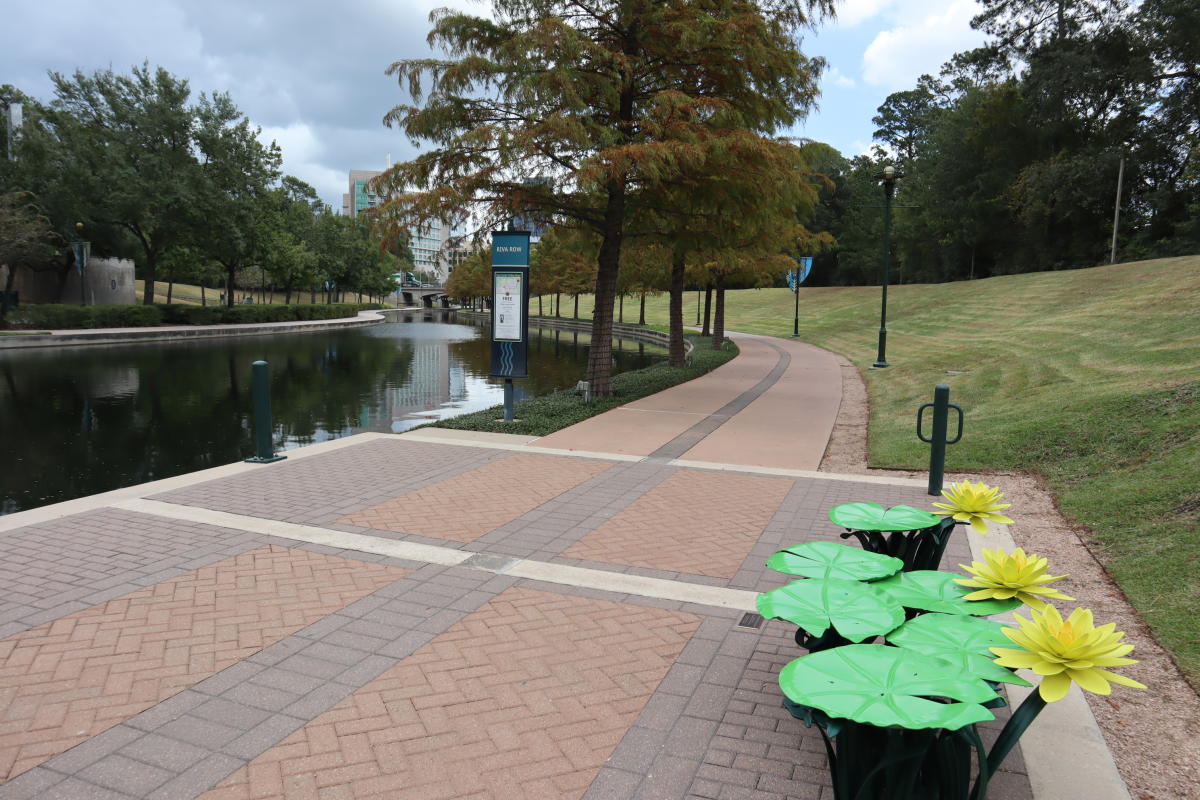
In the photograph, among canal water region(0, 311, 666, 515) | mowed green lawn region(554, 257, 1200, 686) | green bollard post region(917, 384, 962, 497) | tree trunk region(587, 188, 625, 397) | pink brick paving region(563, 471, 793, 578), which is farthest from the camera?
tree trunk region(587, 188, 625, 397)

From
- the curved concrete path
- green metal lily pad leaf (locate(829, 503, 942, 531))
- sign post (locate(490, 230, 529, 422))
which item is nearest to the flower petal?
green metal lily pad leaf (locate(829, 503, 942, 531))

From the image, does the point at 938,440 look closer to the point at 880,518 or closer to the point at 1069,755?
the point at 880,518

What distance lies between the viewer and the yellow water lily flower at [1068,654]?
2275 millimetres

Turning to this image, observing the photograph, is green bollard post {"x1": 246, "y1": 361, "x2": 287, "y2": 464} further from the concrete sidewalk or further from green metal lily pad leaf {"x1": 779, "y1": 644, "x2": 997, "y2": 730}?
green metal lily pad leaf {"x1": 779, "y1": 644, "x2": 997, "y2": 730}

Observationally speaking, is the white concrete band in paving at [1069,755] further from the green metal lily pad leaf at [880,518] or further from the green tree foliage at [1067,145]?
the green tree foliage at [1067,145]

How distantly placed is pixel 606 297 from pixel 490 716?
35.8ft

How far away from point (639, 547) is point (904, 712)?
3412 mm

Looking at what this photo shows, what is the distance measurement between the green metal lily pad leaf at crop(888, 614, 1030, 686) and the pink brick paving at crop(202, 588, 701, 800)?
1.22 meters

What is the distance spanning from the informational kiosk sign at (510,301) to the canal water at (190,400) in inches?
107

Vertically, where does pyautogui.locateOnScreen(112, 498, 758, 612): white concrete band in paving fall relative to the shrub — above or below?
below

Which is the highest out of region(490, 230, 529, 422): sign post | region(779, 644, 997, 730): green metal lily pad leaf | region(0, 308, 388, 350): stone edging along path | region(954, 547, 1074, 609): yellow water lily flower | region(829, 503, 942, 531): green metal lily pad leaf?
region(490, 230, 529, 422): sign post

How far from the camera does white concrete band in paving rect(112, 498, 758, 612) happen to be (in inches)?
185

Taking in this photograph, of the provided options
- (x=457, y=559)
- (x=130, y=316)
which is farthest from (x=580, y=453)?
(x=130, y=316)

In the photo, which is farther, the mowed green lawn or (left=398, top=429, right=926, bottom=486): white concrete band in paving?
(left=398, top=429, right=926, bottom=486): white concrete band in paving
